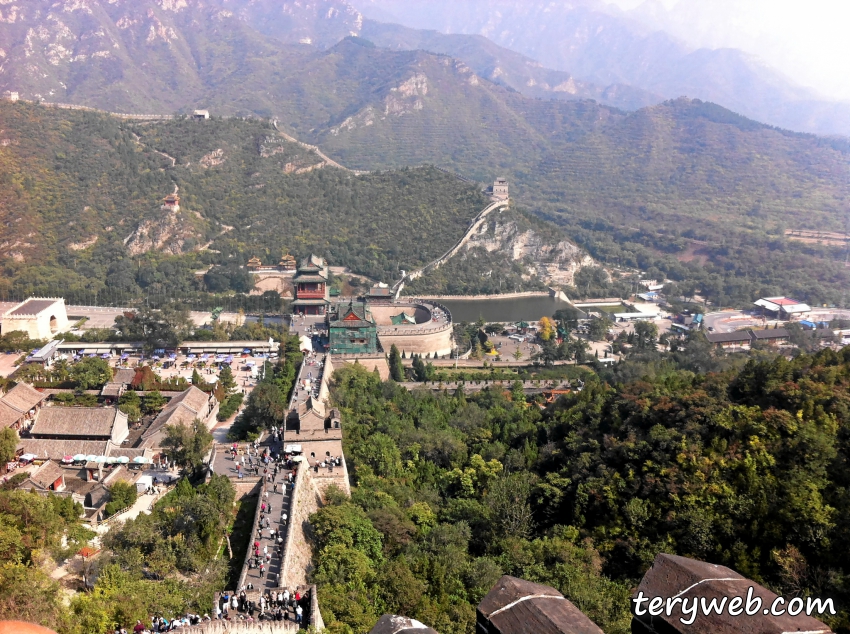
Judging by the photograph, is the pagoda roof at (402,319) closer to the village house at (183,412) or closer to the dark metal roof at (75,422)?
the village house at (183,412)

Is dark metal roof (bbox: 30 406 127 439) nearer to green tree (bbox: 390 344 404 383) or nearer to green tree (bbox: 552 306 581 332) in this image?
green tree (bbox: 390 344 404 383)

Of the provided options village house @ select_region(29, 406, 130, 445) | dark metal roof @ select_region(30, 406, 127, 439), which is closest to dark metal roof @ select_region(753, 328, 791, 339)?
village house @ select_region(29, 406, 130, 445)

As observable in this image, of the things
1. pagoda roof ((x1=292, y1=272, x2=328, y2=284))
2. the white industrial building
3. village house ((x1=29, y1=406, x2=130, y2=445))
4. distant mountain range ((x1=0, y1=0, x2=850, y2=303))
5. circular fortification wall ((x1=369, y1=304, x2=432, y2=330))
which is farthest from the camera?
distant mountain range ((x1=0, y1=0, x2=850, y2=303))

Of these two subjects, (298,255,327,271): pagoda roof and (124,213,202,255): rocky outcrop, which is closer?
(298,255,327,271): pagoda roof

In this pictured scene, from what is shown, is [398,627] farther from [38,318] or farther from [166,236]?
[166,236]

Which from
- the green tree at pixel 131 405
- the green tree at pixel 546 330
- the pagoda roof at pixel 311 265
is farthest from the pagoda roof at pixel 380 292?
the green tree at pixel 131 405
